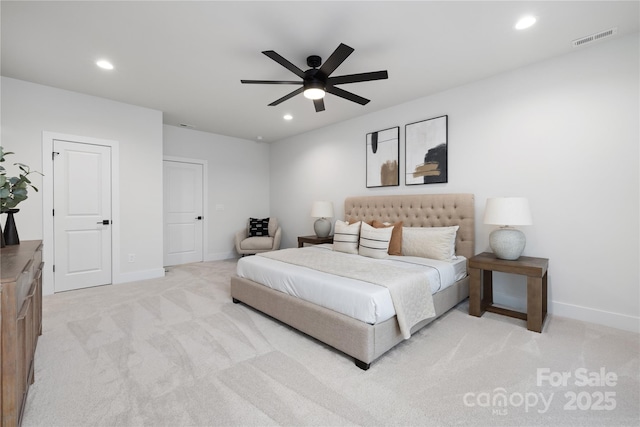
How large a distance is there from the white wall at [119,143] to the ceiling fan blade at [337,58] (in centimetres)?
328

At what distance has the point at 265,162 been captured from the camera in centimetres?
668

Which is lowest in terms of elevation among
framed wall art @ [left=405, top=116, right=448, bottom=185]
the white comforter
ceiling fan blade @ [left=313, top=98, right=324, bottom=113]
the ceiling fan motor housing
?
the white comforter

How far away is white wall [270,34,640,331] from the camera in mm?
2549

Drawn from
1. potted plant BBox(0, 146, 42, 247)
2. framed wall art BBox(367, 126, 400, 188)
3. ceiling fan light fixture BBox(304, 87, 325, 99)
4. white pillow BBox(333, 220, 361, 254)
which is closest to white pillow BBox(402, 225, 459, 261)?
white pillow BBox(333, 220, 361, 254)

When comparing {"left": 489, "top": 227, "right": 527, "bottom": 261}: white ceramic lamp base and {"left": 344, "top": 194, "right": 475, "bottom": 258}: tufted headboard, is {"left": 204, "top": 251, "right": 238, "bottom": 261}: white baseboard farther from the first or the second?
{"left": 489, "top": 227, "right": 527, "bottom": 261}: white ceramic lamp base

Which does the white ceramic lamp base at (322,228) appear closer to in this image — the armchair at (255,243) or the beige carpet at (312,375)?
the armchair at (255,243)

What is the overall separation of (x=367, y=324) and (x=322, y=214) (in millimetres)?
3029

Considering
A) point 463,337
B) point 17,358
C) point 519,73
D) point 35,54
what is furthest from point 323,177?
point 17,358

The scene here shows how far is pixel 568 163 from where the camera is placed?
282 cm

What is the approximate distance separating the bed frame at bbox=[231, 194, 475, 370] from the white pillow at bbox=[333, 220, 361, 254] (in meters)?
0.76

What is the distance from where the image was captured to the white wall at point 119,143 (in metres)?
3.44

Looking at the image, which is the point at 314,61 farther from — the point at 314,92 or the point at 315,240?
the point at 315,240

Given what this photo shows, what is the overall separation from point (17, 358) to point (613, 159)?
4460mm

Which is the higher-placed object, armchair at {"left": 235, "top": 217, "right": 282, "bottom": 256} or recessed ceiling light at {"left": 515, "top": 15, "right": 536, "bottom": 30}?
recessed ceiling light at {"left": 515, "top": 15, "right": 536, "bottom": 30}
